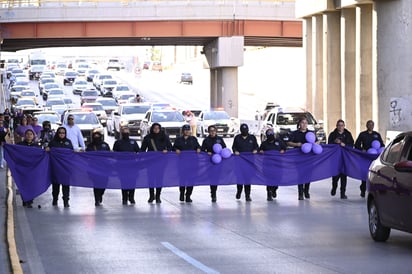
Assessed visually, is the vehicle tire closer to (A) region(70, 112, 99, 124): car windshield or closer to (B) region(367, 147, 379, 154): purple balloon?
(B) region(367, 147, 379, 154): purple balloon

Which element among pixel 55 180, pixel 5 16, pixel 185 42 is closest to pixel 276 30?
pixel 185 42

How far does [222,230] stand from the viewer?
17531mm

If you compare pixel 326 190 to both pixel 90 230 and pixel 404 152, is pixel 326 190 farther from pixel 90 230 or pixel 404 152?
pixel 404 152

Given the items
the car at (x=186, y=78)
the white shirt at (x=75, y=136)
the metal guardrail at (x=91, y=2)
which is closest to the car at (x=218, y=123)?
the metal guardrail at (x=91, y=2)

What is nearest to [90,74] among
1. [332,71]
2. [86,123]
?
[332,71]

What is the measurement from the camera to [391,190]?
47.9 feet

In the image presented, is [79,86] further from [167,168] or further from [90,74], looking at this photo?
[167,168]

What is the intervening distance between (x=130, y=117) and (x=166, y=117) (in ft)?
15.9

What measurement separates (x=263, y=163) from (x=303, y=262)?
10.2 metres

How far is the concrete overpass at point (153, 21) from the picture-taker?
72000 millimetres

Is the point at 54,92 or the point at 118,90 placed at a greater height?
the point at 118,90

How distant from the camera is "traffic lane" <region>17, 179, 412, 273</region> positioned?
1349cm

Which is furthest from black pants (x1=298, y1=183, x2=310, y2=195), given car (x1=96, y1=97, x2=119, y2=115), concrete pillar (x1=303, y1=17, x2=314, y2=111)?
car (x1=96, y1=97, x2=119, y2=115)

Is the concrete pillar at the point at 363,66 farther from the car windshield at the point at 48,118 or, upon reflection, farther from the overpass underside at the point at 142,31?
the overpass underside at the point at 142,31
